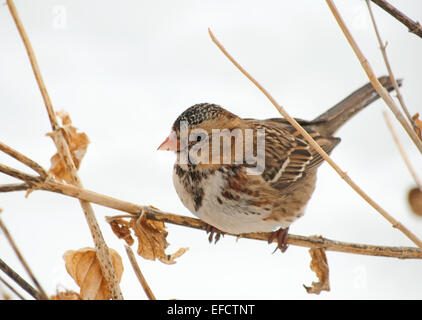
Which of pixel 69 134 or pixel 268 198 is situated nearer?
pixel 69 134

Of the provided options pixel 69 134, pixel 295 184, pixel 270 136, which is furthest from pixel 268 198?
pixel 69 134

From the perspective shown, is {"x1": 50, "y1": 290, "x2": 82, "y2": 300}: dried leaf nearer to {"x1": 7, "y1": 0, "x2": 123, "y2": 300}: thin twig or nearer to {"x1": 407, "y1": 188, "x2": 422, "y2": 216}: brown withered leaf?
{"x1": 7, "y1": 0, "x2": 123, "y2": 300}: thin twig

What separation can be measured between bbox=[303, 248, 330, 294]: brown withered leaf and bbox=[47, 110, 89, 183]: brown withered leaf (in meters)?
1.19

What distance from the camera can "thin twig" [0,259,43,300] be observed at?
63.6 inches

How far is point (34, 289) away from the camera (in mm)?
1655

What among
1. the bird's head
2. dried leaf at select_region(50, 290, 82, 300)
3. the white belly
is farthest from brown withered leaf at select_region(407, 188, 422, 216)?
dried leaf at select_region(50, 290, 82, 300)

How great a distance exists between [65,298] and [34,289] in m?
0.21

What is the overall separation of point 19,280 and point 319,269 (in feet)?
4.59

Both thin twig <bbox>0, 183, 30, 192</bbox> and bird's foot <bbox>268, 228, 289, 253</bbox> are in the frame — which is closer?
thin twig <bbox>0, 183, 30, 192</bbox>

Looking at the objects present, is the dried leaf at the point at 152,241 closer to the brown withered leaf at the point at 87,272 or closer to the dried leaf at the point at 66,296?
the brown withered leaf at the point at 87,272

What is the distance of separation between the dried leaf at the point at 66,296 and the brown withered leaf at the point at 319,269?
3.53 feet

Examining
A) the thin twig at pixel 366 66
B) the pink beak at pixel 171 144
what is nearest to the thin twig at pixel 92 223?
the pink beak at pixel 171 144

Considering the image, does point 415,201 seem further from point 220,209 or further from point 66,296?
point 66,296
